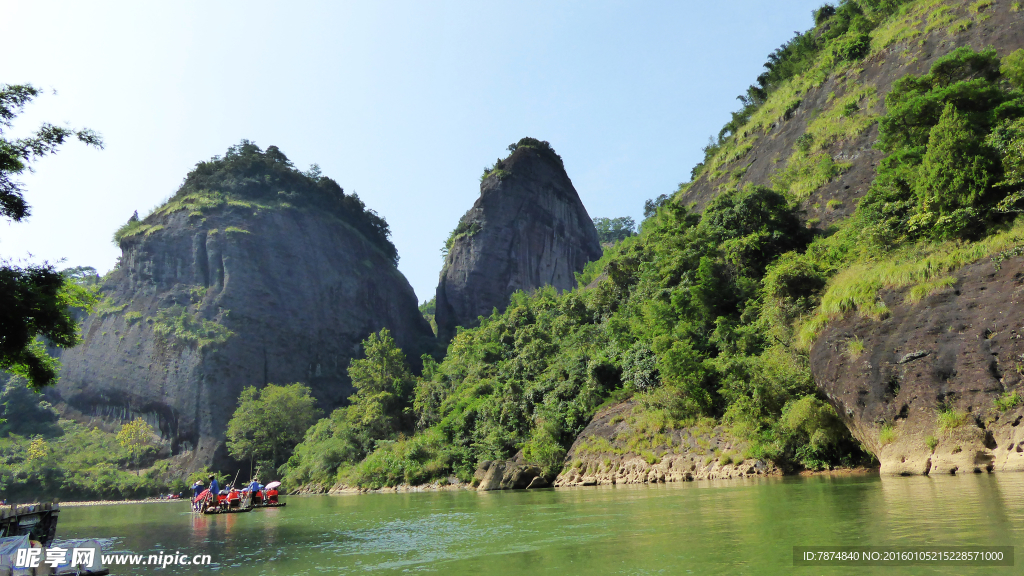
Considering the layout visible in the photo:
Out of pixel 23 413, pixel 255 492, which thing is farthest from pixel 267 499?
pixel 23 413

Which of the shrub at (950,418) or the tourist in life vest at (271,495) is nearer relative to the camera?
the shrub at (950,418)

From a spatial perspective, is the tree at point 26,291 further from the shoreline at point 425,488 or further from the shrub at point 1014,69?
the shrub at point 1014,69

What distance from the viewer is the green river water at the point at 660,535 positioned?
259 inches

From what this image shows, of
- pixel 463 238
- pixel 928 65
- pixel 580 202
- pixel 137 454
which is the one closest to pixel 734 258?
pixel 928 65

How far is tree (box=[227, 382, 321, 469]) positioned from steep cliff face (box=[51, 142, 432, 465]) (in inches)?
210

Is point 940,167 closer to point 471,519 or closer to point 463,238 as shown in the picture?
point 471,519

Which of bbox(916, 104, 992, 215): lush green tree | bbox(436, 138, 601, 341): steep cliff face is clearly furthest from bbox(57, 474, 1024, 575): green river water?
bbox(436, 138, 601, 341): steep cliff face

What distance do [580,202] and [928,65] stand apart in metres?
56.4

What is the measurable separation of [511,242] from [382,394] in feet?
110

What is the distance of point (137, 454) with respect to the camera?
210 ft

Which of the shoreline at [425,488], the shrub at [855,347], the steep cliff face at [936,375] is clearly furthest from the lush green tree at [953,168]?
the shoreline at [425,488]

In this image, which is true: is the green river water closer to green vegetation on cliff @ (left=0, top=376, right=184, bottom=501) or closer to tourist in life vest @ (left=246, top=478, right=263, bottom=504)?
tourist in life vest @ (left=246, top=478, right=263, bottom=504)

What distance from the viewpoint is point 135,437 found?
65062 mm

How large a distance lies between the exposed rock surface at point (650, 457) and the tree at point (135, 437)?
5767 cm
